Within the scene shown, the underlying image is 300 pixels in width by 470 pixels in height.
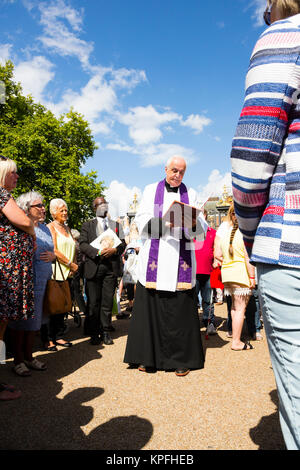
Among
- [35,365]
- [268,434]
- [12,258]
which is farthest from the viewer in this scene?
[35,365]

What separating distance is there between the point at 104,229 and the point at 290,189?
4782 millimetres

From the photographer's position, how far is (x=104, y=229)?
5910 mm

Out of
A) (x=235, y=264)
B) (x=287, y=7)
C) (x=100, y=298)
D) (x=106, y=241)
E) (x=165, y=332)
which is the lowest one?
(x=165, y=332)

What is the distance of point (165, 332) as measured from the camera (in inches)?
167

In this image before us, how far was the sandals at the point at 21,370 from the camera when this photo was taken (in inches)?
155

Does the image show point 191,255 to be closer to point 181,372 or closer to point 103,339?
point 181,372

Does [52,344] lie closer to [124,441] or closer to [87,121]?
[124,441]

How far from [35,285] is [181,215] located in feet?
6.45

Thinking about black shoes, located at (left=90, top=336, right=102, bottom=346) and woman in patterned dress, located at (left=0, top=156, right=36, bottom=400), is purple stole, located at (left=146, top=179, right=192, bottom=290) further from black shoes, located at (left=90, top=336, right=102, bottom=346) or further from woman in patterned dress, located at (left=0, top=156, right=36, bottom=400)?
black shoes, located at (left=90, top=336, right=102, bottom=346)

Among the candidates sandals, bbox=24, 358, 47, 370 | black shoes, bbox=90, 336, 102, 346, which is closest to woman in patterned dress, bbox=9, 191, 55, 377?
sandals, bbox=24, 358, 47, 370

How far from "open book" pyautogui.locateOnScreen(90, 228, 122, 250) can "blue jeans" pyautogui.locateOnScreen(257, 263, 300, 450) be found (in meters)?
4.38

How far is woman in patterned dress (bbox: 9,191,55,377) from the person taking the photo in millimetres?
3988

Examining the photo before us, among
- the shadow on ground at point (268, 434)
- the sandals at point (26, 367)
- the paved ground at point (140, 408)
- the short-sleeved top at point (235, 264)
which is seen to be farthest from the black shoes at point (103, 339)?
the shadow on ground at point (268, 434)

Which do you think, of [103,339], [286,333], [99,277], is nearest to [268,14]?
[286,333]
